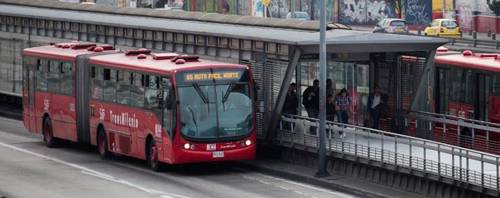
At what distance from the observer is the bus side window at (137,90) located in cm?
3512

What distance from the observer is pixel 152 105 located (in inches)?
1353

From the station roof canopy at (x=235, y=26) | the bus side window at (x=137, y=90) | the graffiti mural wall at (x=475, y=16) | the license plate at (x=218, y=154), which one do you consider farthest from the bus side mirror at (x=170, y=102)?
the graffiti mural wall at (x=475, y=16)

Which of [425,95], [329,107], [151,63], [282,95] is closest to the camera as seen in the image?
[282,95]

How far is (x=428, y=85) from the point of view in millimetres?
35219

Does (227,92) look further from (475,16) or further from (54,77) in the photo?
(475,16)

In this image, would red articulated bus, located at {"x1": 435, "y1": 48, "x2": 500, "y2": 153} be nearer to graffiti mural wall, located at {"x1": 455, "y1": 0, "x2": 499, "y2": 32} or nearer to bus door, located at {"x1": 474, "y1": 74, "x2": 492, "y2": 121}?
bus door, located at {"x1": 474, "y1": 74, "x2": 492, "y2": 121}

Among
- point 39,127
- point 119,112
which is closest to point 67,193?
point 119,112

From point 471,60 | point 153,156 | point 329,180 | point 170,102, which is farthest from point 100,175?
point 471,60

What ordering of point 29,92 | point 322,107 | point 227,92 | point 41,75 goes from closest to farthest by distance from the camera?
point 322,107 → point 227,92 → point 41,75 → point 29,92

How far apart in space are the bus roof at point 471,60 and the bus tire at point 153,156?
8.73 meters

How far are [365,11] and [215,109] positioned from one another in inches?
2559

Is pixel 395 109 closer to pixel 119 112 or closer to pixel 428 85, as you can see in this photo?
pixel 428 85

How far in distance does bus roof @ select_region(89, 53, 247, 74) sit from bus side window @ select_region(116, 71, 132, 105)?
0.65 ft

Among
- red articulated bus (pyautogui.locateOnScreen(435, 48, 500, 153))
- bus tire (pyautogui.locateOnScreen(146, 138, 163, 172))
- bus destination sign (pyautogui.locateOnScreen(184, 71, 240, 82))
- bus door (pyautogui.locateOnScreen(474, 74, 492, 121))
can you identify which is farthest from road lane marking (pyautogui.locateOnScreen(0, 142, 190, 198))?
bus door (pyautogui.locateOnScreen(474, 74, 492, 121))
